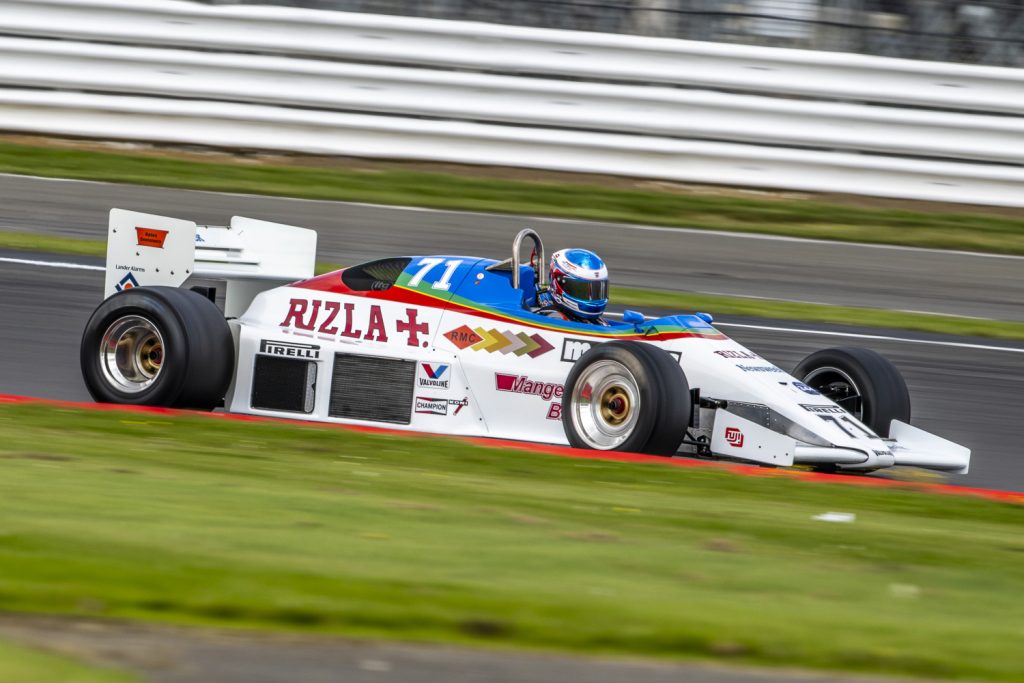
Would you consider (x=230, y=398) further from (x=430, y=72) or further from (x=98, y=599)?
(x=430, y=72)

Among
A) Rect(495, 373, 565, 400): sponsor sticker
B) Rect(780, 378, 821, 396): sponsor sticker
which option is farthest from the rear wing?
Rect(780, 378, 821, 396): sponsor sticker

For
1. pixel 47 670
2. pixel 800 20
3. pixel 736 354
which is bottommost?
pixel 47 670

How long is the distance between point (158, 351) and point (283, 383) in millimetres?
758

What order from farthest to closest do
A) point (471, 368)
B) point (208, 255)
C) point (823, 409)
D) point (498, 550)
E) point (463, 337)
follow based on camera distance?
point (208, 255), point (463, 337), point (471, 368), point (823, 409), point (498, 550)

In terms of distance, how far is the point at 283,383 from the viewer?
29.6 feet

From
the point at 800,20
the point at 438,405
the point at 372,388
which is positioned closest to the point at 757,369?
the point at 438,405

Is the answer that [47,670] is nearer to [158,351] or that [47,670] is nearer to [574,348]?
[574,348]

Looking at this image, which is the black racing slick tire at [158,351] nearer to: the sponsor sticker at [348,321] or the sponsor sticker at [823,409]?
the sponsor sticker at [348,321]

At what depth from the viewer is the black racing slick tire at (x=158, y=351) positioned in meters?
8.63

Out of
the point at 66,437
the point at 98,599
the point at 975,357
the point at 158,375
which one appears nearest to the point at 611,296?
the point at 975,357

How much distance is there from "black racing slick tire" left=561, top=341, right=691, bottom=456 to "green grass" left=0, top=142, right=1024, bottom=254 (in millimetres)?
6398

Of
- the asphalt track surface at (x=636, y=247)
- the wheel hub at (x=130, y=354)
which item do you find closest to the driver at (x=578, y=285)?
the wheel hub at (x=130, y=354)

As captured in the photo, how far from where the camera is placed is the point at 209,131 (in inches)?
589

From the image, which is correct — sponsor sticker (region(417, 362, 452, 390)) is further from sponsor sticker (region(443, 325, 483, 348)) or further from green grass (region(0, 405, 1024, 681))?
green grass (region(0, 405, 1024, 681))
